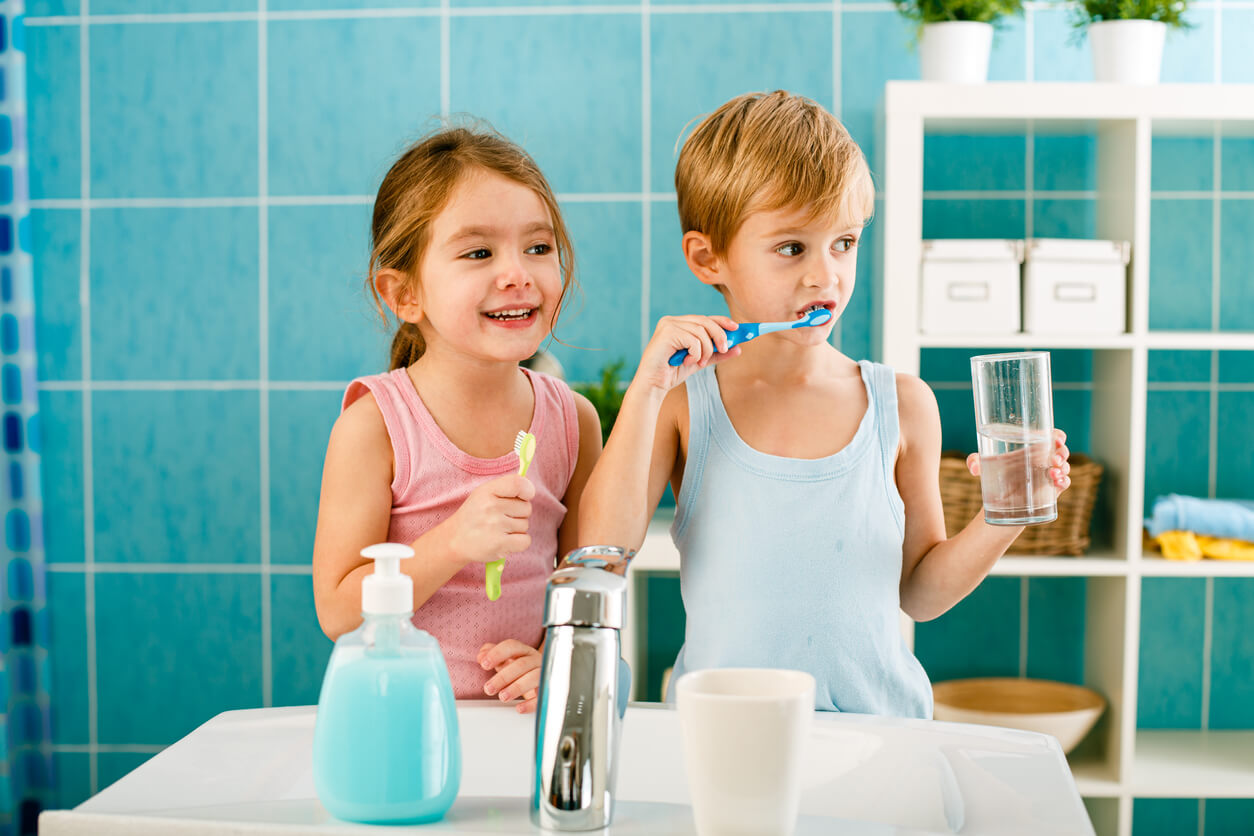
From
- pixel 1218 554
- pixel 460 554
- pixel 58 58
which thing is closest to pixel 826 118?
pixel 460 554

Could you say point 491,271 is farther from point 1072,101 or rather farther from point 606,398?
point 1072,101

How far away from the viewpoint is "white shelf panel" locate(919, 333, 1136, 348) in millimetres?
1733

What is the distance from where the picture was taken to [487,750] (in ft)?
2.29

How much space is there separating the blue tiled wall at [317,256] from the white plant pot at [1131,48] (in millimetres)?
198

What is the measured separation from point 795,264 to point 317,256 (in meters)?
1.40

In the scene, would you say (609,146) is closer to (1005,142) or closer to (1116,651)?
(1005,142)

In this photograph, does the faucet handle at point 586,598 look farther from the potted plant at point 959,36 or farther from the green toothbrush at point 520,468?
the potted plant at point 959,36

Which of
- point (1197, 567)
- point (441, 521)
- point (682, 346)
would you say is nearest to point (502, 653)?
point (441, 521)

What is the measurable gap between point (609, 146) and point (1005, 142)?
77 cm

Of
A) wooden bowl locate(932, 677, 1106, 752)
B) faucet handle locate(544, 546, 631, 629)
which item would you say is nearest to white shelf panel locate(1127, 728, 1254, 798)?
wooden bowl locate(932, 677, 1106, 752)

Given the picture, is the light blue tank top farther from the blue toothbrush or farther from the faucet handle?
the faucet handle

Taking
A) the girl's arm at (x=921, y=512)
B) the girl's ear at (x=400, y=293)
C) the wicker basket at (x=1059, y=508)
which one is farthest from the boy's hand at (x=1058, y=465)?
the wicker basket at (x=1059, y=508)

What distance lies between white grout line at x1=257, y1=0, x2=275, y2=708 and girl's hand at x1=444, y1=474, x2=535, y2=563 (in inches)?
59.3

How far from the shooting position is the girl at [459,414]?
814mm
